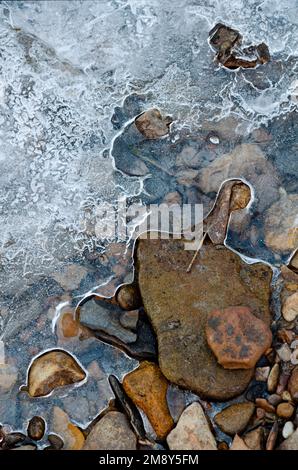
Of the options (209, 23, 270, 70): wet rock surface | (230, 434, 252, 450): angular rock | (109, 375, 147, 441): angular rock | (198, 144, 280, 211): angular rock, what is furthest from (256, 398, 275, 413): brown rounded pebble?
(209, 23, 270, 70): wet rock surface

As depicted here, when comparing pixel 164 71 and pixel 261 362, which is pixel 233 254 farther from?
pixel 164 71

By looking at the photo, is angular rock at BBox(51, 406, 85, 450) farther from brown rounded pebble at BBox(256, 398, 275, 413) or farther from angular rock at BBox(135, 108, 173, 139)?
angular rock at BBox(135, 108, 173, 139)


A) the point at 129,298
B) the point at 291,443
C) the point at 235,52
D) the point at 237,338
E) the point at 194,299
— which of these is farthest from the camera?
the point at 235,52

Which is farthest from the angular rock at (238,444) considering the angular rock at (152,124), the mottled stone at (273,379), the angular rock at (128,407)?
the angular rock at (152,124)

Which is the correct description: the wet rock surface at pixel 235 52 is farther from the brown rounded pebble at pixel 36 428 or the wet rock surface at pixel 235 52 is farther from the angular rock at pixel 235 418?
the brown rounded pebble at pixel 36 428

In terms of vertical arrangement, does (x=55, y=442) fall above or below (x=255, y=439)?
below

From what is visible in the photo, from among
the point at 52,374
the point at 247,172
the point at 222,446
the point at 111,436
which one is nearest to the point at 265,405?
the point at 222,446

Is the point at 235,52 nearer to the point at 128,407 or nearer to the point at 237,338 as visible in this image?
the point at 237,338

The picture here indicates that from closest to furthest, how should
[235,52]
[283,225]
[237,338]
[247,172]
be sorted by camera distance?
1. [237,338]
2. [283,225]
3. [247,172]
4. [235,52]
